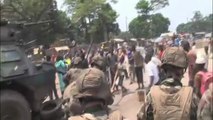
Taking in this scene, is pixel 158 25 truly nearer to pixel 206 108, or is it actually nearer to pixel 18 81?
pixel 18 81

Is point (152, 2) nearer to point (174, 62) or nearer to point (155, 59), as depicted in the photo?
point (155, 59)

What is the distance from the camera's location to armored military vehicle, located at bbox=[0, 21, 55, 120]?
32.8 ft

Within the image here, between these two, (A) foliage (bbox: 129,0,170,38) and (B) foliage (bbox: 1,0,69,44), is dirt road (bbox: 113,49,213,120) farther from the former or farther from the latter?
(A) foliage (bbox: 129,0,170,38)

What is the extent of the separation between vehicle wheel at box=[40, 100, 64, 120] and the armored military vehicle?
0.54 feet

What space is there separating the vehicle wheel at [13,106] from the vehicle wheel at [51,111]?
27.1 inches

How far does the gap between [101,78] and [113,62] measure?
13495mm

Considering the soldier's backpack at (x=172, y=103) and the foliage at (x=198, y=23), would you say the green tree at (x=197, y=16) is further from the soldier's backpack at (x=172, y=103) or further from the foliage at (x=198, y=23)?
the soldier's backpack at (x=172, y=103)

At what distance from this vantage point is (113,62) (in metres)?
18.9

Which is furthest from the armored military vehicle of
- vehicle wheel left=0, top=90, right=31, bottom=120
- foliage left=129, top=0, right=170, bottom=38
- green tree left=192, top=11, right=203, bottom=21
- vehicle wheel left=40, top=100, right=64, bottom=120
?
green tree left=192, top=11, right=203, bottom=21

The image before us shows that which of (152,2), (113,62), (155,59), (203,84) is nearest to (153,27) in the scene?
(152,2)

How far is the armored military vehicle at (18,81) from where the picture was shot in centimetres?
998

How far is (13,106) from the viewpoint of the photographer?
9.95 meters

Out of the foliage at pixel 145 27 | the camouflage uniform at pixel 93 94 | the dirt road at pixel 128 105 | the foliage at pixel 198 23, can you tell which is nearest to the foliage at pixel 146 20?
the foliage at pixel 145 27

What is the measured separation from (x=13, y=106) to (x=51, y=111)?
48.2 inches
